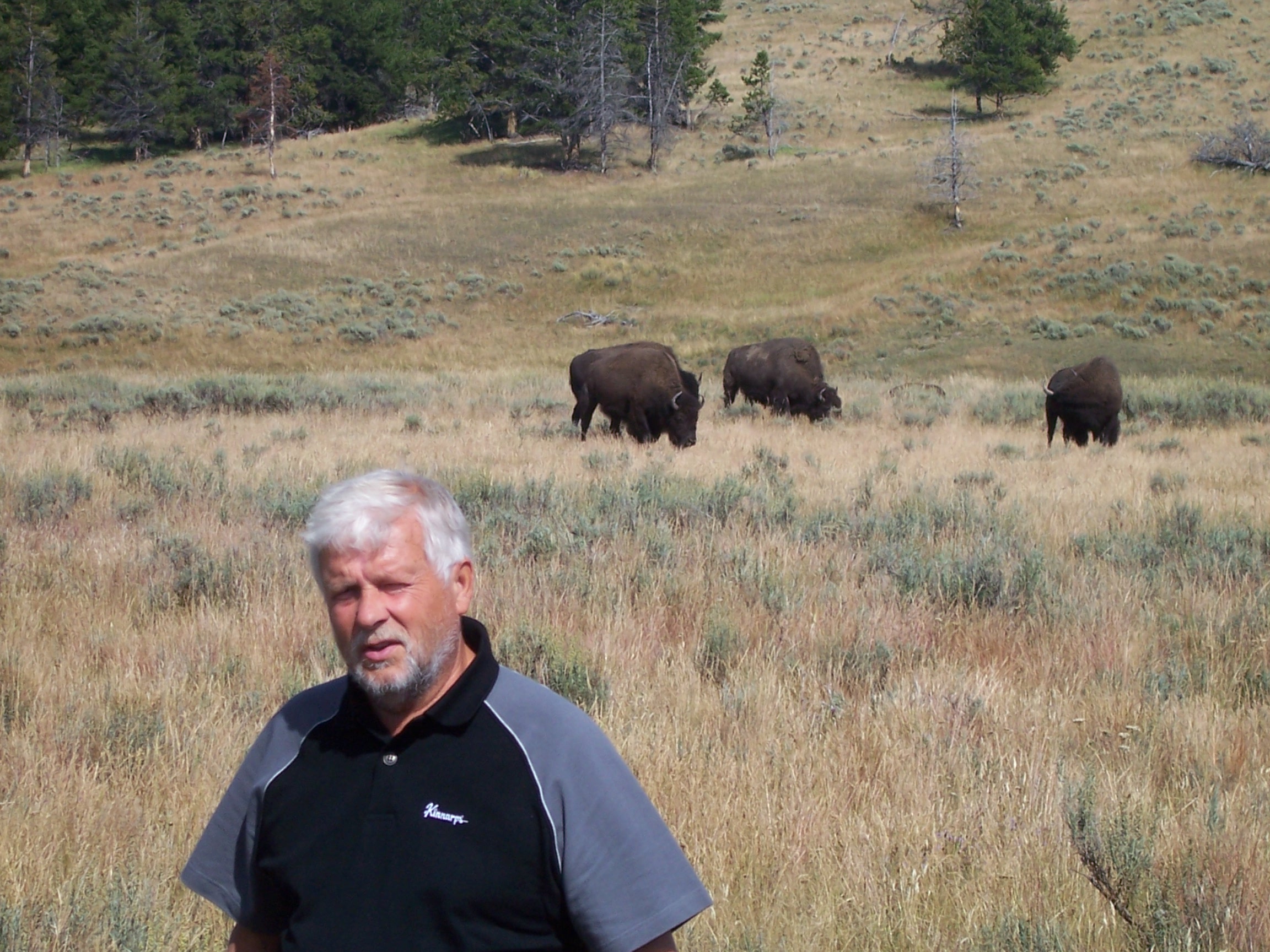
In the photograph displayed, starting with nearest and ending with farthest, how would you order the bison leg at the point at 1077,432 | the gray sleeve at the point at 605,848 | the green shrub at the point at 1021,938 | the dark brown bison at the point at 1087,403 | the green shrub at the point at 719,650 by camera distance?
the gray sleeve at the point at 605,848
the green shrub at the point at 1021,938
the green shrub at the point at 719,650
the dark brown bison at the point at 1087,403
the bison leg at the point at 1077,432

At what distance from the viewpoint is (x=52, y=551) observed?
298 inches

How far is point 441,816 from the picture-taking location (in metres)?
2.24

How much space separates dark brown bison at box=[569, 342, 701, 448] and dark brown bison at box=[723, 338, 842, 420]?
3877 mm

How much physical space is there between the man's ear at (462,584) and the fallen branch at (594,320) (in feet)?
128

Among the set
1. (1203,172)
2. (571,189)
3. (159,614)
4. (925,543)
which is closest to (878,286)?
(1203,172)

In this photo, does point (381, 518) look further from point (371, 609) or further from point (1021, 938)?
point (1021, 938)

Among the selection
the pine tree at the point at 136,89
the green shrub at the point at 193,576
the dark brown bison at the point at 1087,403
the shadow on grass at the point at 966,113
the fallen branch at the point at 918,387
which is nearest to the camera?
the green shrub at the point at 193,576

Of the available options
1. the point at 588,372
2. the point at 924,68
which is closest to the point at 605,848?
the point at 588,372

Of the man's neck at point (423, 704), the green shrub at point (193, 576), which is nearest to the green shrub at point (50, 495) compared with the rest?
the green shrub at point (193, 576)

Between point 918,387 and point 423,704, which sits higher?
point 423,704

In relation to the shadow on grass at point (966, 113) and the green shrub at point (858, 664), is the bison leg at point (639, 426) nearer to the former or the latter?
the green shrub at point (858, 664)

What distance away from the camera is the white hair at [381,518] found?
2.44m

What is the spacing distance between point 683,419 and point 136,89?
229 ft

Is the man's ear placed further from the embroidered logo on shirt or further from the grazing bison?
the grazing bison
